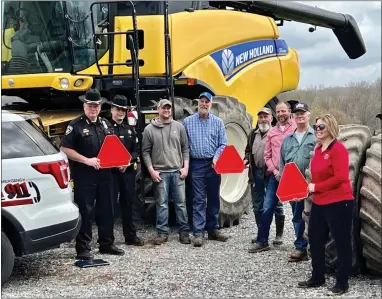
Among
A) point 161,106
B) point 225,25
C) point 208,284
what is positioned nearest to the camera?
point 208,284

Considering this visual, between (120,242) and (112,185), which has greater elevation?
(112,185)

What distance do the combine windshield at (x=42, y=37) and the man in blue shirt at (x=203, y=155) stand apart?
1753 mm

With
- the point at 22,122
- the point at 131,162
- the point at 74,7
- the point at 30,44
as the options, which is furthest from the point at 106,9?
the point at 22,122

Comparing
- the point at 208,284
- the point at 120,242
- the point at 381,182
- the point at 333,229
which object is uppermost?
the point at 381,182

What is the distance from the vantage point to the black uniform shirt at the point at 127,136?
7.68 metres

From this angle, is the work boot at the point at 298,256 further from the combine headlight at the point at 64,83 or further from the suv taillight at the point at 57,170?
the combine headlight at the point at 64,83

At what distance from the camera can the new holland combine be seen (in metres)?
8.27

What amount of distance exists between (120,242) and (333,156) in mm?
3467

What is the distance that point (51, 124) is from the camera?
26.2 ft

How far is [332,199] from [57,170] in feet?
8.58

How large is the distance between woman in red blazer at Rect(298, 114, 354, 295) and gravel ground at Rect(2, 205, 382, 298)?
1.15 feet

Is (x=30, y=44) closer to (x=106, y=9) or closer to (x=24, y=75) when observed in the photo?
(x=24, y=75)

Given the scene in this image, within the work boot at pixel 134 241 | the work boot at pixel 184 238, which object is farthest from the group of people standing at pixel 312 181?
the work boot at pixel 134 241

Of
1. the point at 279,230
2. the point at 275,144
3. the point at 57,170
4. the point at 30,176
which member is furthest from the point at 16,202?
the point at 279,230
